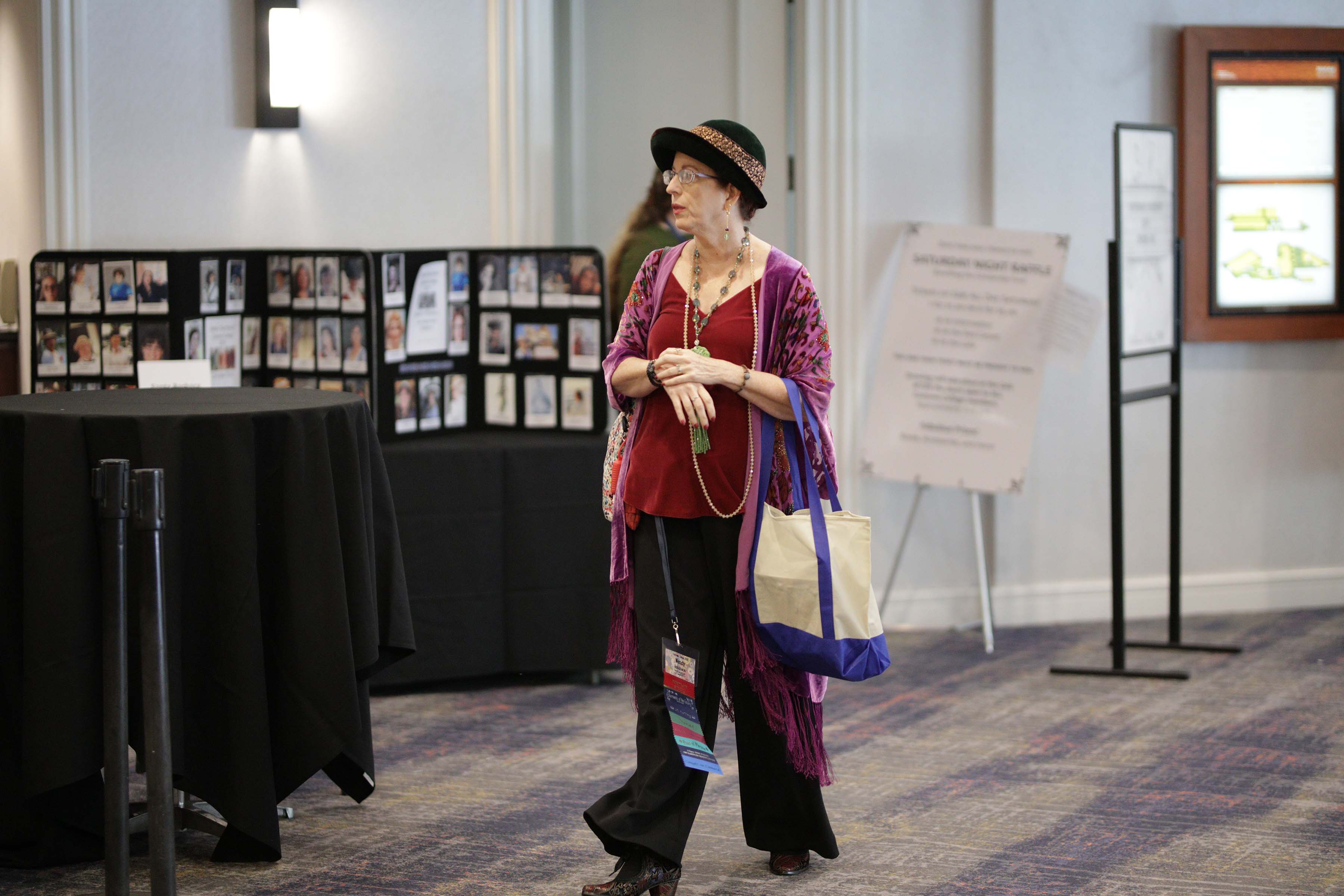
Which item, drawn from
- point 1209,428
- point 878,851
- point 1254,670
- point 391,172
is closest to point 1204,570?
point 1209,428

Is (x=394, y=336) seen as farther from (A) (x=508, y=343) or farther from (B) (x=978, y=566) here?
(B) (x=978, y=566)

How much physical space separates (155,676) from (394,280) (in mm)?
2225

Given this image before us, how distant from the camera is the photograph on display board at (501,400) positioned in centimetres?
471

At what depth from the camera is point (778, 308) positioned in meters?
2.81

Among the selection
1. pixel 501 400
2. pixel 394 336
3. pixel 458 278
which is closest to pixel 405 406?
pixel 394 336

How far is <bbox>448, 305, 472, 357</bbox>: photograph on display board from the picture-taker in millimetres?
4621

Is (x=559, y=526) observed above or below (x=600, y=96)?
below

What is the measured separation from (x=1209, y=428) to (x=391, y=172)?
10.9 feet

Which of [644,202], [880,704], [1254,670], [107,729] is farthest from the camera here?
[644,202]

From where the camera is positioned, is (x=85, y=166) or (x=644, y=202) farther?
(x=644, y=202)

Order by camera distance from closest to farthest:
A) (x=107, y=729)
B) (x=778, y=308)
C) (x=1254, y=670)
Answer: (x=107, y=729) < (x=778, y=308) < (x=1254, y=670)

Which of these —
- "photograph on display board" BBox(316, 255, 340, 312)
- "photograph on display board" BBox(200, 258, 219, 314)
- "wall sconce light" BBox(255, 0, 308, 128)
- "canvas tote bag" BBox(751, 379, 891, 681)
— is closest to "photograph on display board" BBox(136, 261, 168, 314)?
"photograph on display board" BBox(200, 258, 219, 314)

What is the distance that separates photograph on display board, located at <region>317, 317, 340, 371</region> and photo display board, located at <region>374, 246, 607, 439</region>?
9.3 inches

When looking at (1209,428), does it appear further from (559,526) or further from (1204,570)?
(559,526)
